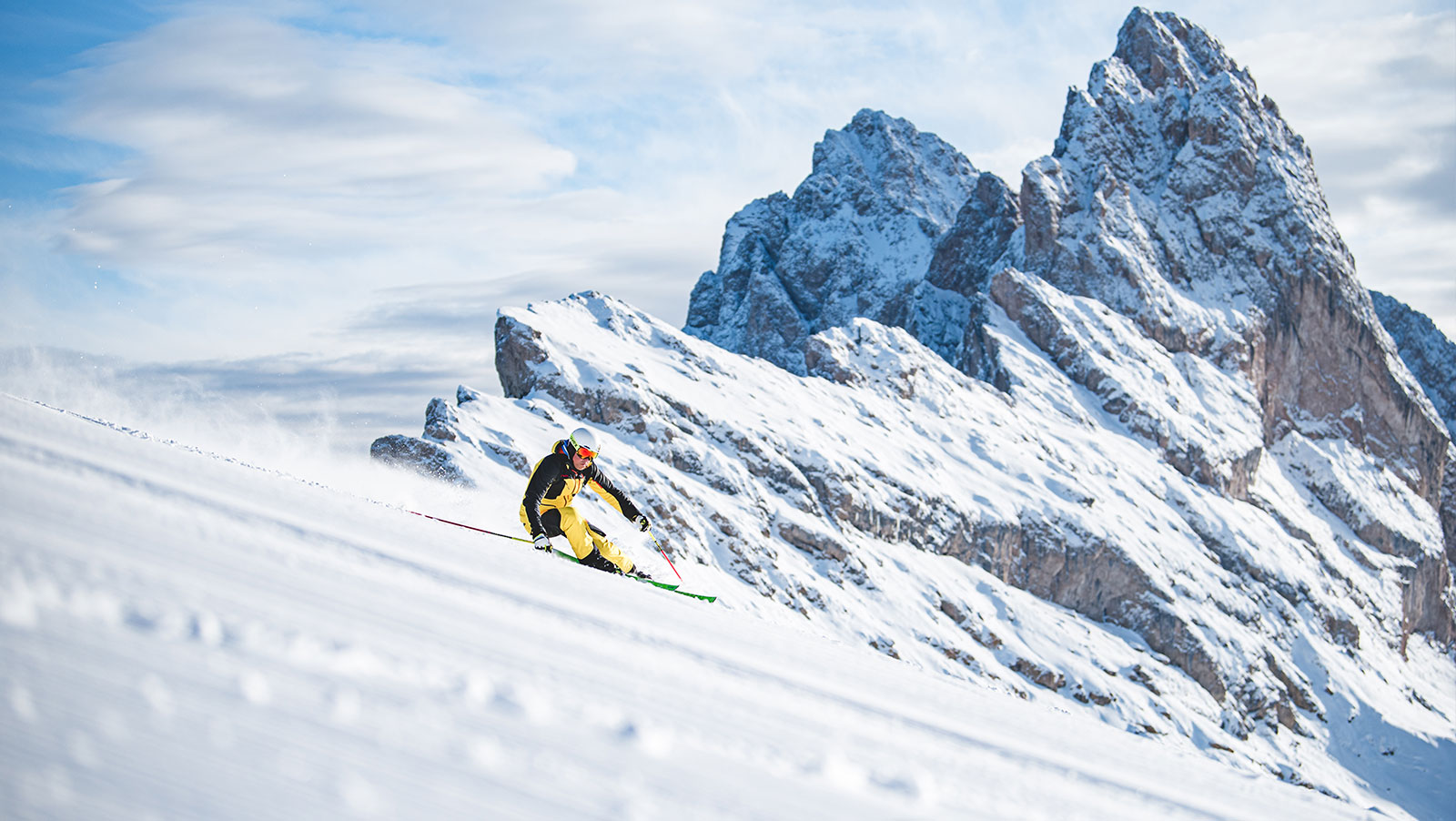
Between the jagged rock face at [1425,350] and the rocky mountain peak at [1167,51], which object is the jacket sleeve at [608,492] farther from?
the jagged rock face at [1425,350]

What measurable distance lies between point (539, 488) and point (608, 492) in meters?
1.12

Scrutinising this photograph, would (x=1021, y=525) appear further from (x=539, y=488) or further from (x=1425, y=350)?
(x=1425, y=350)

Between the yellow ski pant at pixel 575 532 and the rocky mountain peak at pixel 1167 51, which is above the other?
the rocky mountain peak at pixel 1167 51

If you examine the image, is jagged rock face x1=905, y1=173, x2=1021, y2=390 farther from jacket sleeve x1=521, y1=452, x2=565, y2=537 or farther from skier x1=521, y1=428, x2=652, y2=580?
jacket sleeve x1=521, y1=452, x2=565, y2=537

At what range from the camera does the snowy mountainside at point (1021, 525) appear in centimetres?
6412

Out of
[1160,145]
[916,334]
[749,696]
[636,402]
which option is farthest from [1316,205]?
[749,696]

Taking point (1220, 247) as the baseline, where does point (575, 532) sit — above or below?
below

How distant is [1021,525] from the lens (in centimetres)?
8406

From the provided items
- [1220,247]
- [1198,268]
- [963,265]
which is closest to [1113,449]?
[1198,268]

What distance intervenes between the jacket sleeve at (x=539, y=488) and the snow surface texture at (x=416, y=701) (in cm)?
598

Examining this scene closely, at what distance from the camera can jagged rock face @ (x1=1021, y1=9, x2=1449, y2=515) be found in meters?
122

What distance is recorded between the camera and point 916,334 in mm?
137000

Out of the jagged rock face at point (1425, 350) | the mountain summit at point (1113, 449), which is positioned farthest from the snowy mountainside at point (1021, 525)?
the jagged rock face at point (1425, 350)

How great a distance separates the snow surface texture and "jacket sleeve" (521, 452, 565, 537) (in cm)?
598
